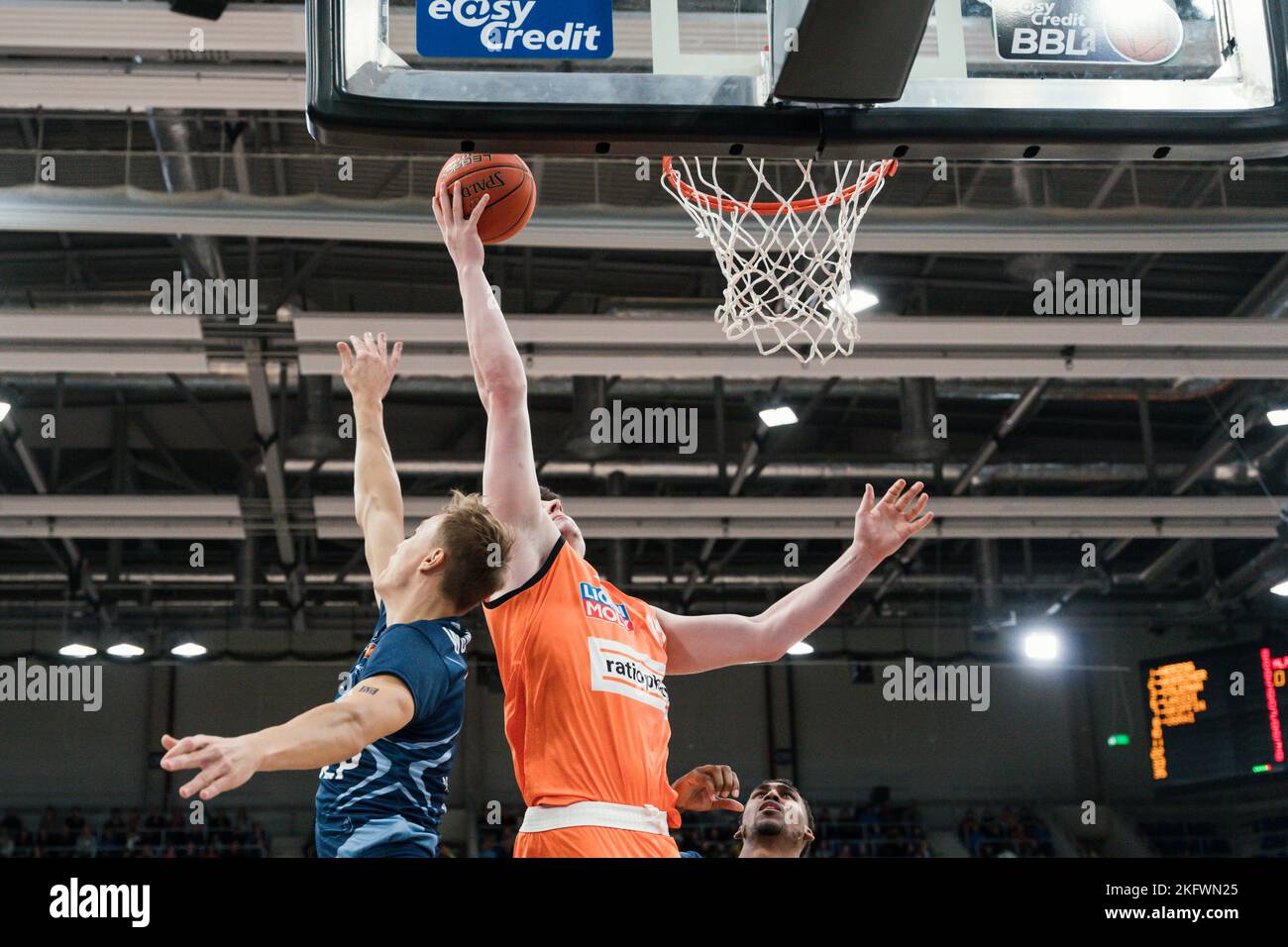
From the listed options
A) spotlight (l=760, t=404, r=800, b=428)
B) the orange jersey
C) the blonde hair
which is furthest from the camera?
spotlight (l=760, t=404, r=800, b=428)

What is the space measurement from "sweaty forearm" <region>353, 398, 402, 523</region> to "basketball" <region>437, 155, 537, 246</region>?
24.7 inches

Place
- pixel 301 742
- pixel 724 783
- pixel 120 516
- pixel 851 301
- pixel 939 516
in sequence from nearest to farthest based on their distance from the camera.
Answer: pixel 301 742, pixel 724 783, pixel 851 301, pixel 120 516, pixel 939 516

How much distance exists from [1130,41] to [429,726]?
2.34m

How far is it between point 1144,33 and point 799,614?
1.77m

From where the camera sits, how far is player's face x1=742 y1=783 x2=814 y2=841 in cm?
400

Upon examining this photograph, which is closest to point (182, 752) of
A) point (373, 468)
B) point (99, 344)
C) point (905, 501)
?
point (373, 468)

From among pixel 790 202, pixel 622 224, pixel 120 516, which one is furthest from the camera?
pixel 120 516

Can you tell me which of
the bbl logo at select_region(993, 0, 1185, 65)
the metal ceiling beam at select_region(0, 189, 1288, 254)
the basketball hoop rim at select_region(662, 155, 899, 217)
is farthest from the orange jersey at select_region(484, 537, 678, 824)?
the metal ceiling beam at select_region(0, 189, 1288, 254)

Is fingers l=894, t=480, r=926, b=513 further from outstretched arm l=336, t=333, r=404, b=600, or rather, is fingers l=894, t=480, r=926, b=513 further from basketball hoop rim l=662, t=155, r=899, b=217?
outstretched arm l=336, t=333, r=404, b=600

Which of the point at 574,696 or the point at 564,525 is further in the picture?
the point at 564,525

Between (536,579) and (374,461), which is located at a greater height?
(374,461)

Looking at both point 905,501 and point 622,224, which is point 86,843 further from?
point 905,501

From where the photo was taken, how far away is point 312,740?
2346mm

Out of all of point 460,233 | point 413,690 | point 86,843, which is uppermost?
point 460,233
